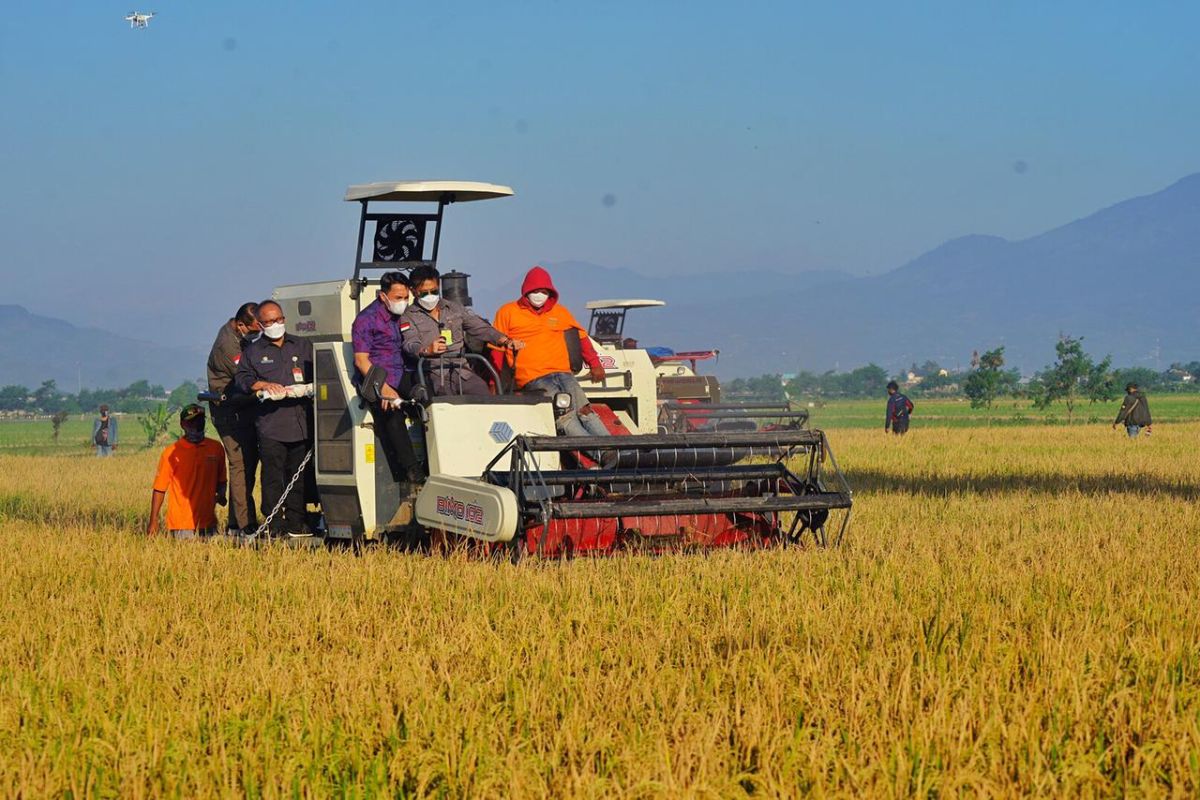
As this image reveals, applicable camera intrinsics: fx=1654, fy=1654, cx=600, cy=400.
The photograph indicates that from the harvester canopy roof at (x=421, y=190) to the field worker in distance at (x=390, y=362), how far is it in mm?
1365

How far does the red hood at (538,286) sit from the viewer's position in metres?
11.6

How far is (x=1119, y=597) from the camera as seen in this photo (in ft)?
27.7

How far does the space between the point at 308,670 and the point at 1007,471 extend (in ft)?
54.5

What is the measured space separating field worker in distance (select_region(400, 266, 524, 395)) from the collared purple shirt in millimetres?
87

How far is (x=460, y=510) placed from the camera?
1034cm

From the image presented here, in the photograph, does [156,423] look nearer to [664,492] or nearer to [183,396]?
[664,492]

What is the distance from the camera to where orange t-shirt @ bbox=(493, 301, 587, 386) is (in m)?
11.7

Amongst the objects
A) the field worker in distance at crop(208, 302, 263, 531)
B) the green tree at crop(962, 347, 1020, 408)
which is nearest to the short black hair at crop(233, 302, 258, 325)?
the field worker in distance at crop(208, 302, 263, 531)

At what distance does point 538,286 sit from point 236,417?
2.90m

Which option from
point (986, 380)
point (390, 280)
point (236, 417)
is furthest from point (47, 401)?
point (390, 280)

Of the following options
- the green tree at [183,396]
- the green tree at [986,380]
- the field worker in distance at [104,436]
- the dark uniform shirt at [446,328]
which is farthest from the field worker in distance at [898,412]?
the green tree at [183,396]

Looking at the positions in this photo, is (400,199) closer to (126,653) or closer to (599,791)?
(126,653)

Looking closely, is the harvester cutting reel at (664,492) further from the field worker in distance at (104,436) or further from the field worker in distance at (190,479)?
the field worker in distance at (104,436)

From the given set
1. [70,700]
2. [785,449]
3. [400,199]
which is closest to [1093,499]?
[785,449]
